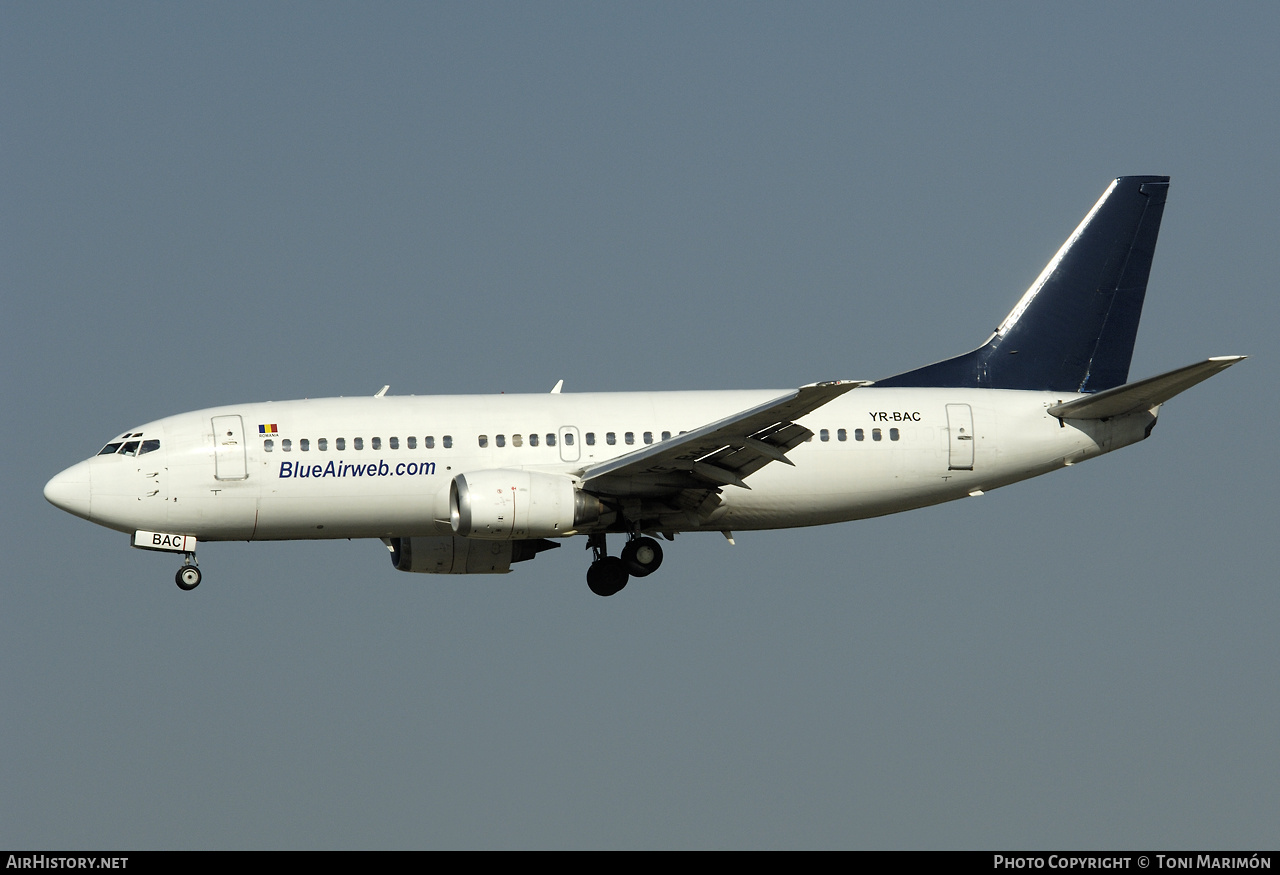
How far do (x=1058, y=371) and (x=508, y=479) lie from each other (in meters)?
13.9

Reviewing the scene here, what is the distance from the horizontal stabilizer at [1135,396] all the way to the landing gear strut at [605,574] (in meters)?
10.3

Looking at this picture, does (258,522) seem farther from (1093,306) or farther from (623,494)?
(1093,306)

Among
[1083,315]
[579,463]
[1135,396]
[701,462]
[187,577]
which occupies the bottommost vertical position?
[187,577]

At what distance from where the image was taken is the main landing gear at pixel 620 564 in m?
40.5

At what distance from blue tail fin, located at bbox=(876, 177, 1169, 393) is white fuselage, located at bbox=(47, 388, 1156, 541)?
132 centimetres

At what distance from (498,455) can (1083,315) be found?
14.7 meters

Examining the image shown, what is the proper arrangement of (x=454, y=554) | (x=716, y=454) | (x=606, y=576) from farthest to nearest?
1. (x=454, y=554)
2. (x=606, y=576)
3. (x=716, y=454)

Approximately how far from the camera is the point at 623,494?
38875 millimetres

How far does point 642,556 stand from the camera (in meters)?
40.5

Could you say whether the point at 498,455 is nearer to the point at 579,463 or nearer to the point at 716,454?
the point at 579,463

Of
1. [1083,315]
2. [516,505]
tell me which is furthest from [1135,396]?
[516,505]

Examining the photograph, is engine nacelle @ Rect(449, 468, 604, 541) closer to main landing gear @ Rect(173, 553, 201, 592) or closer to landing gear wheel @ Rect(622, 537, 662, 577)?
landing gear wheel @ Rect(622, 537, 662, 577)
